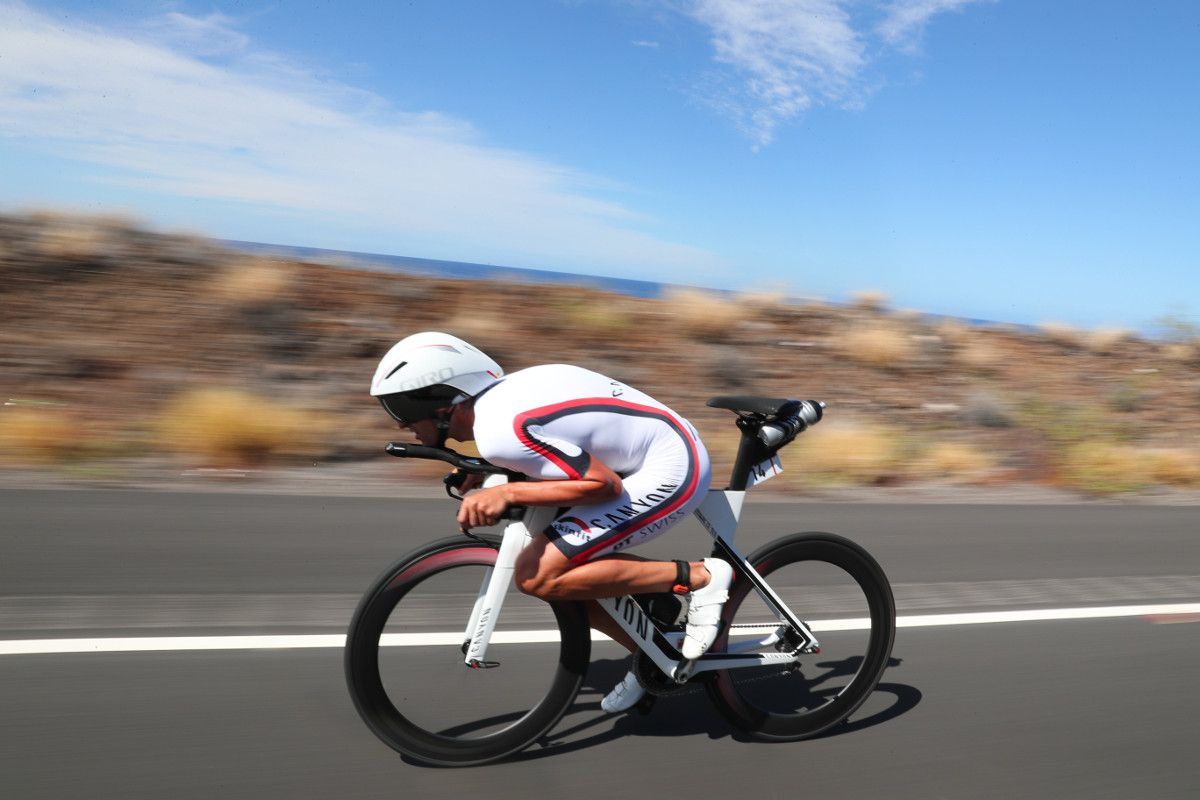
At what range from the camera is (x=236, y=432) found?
8.23 m

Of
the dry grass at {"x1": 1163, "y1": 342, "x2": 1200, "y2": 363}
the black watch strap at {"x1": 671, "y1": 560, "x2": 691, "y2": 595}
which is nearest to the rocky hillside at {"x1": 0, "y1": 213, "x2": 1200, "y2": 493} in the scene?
the dry grass at {"x1": 1163, "y1": 342, "x2": 1200, "y2": 363}

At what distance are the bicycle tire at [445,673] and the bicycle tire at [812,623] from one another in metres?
0.61

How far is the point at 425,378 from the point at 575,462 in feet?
1.81

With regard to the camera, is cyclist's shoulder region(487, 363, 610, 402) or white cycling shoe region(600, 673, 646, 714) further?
white cycling shoe region(600, 673, 646, 714)

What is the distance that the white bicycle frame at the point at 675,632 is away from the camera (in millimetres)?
3148

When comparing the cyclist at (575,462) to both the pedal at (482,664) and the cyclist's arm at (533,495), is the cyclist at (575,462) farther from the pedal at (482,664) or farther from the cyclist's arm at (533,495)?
the pedal at (482,664)

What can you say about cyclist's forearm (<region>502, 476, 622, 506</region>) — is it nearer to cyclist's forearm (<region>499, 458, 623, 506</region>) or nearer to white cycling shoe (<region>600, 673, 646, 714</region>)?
cyclist's forearm (<region>499, 458, 623, 506</region>)

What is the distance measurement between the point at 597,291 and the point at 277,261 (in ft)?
16.9

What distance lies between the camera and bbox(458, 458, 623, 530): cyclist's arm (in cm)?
290

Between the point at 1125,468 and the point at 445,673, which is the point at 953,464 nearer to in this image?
the point at 1125,468

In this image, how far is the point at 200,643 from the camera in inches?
160

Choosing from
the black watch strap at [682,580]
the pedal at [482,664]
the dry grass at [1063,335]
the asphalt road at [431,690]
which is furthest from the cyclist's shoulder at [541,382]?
the dry grass at [1063,335]

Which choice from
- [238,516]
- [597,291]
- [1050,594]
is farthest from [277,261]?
[1050,594]

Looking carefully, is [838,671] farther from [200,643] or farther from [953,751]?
[200,643]
